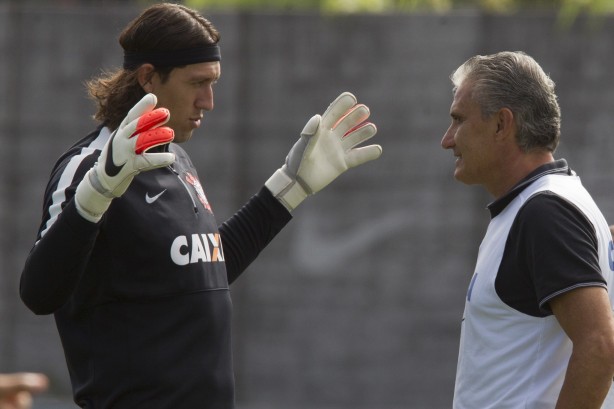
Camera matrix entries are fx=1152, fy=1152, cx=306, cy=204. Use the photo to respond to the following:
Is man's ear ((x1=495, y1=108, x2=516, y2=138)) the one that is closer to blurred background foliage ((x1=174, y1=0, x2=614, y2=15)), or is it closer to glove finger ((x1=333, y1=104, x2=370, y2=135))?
glove finger ((x1=333, y1=104, x2=370, y2=135))

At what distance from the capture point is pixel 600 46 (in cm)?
657

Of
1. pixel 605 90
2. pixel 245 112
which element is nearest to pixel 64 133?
pixel 245 112

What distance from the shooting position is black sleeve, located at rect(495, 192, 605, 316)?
2.71 metres

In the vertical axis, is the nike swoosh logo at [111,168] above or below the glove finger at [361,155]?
above

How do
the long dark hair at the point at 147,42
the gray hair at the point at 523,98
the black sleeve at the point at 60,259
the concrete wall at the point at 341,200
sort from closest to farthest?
the black sleeve at the point at 60,259 → the gray hair at the point at 523,98 → the long dark hair at the point at 147,42 → the concrete wall at the point at 341,200

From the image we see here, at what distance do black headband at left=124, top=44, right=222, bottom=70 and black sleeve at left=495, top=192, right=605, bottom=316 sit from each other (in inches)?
41.1

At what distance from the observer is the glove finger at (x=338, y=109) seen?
3766mm

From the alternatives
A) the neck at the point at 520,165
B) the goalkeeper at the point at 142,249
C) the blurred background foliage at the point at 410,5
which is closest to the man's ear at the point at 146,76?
the goalkeeper at the point at 142,249

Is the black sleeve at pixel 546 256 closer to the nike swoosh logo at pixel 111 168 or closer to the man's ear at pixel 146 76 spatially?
the nike swoosh logo at pixel 111 168

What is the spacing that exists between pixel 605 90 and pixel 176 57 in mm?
3873

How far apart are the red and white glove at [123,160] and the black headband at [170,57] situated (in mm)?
449

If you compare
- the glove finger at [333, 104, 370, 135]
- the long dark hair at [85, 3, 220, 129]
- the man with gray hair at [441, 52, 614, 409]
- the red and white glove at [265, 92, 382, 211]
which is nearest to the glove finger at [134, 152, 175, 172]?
the long dark hair at [85, 3, 220, 129]

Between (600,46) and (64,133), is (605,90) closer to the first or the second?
(600,46)

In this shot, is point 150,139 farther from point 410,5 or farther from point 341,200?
point 410,5
